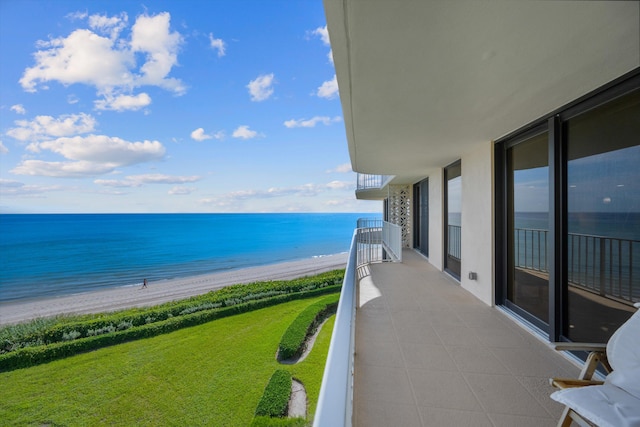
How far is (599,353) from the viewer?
176cm

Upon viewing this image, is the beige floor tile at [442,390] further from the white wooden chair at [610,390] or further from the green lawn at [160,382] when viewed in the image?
the green lawn at [160,382]

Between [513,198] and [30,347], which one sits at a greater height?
[513,198]

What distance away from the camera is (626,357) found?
5.38ft

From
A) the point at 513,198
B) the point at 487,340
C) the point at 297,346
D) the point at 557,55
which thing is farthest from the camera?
the point at 297,346

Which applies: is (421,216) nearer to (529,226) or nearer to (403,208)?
(403,208)

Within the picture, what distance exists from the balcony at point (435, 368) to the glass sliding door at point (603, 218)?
54 centimetres

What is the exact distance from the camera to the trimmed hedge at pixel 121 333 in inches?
321

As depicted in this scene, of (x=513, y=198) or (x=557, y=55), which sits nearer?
(x=557, y=55)

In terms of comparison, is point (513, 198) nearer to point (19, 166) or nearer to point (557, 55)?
point (557, 55)

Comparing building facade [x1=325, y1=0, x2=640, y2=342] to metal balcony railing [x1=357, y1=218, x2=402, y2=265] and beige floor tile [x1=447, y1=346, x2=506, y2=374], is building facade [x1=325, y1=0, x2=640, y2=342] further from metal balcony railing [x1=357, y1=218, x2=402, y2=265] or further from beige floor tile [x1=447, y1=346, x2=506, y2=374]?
metal balcony railing [x1=357, y1=218, x2=402, y2=265]

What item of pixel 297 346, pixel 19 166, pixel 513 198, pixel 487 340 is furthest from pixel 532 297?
pixel 19 166

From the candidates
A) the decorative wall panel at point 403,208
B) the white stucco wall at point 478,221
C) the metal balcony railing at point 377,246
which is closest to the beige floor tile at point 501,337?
the white stucco wall at point 478,221

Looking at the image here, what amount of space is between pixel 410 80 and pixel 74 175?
192ft

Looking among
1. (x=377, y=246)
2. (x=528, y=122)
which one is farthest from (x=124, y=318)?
(x=528, y=122)
